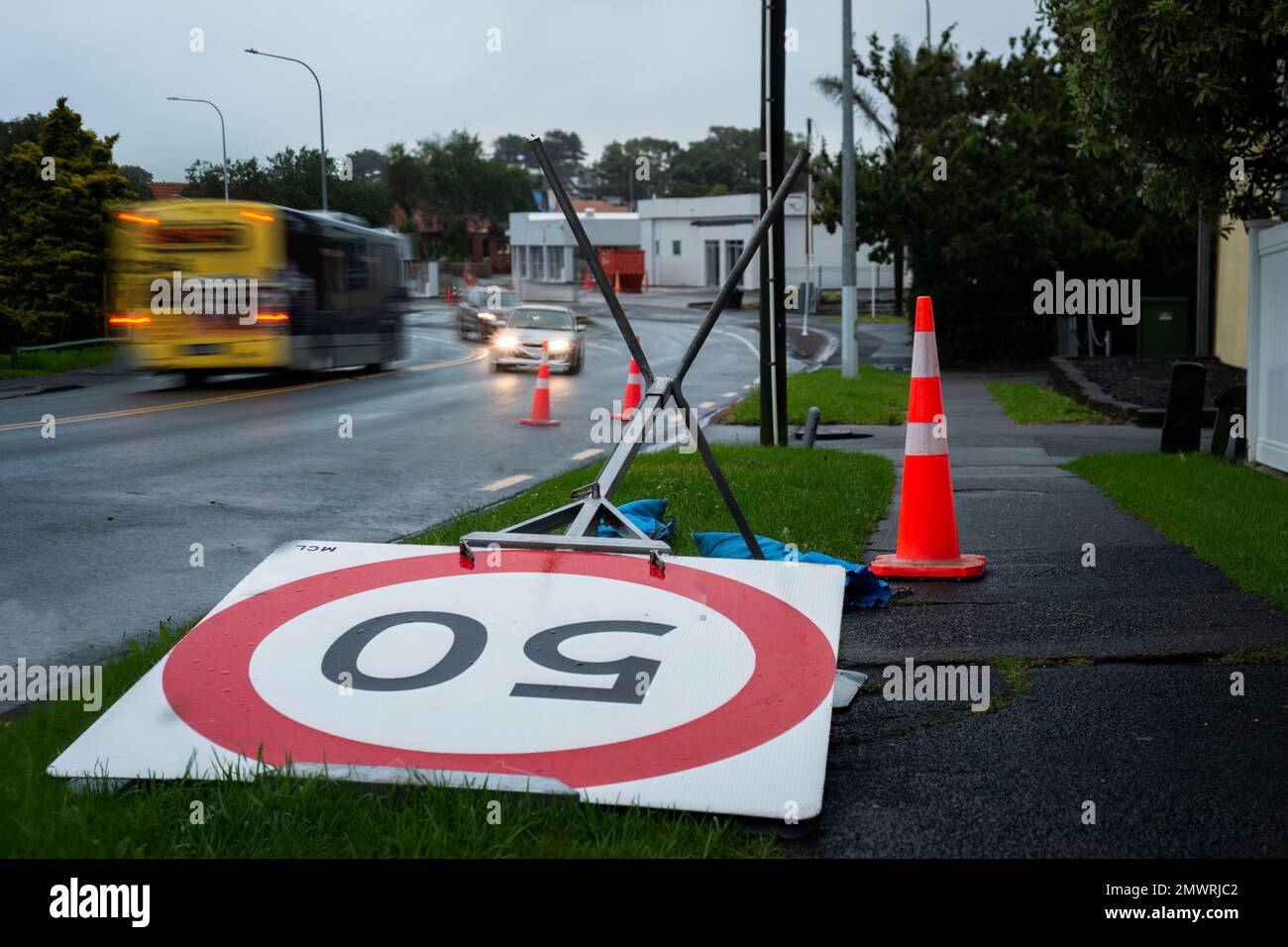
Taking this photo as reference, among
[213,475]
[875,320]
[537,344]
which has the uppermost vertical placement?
[875,320]

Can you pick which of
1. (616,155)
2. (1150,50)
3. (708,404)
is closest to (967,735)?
(1150,50)

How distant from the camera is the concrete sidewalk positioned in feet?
11.7

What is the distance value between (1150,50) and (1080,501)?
4006 mm

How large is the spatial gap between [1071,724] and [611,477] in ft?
5.60

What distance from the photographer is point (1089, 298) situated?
100 feet

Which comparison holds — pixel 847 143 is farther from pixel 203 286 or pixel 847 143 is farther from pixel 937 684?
pixel 937 684

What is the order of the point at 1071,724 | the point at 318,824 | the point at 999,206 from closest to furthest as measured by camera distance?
1. the point at 318,824
2. the point at 1071,724
3. the point at 999,206

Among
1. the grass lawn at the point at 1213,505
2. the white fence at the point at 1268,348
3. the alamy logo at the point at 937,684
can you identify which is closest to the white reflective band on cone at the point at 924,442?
the grass lawn at the point at 1213,505

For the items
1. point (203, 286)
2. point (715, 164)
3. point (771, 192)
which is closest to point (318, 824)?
point (771, 192)

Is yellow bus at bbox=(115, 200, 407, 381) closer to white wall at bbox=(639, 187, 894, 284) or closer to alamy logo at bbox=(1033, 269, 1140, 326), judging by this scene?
alamy logo at bbox=(1033, 269, 1140, 326)

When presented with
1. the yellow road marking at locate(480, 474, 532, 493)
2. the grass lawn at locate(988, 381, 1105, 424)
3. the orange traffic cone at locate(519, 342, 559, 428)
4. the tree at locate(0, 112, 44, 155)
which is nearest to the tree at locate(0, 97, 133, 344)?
the tree at locate(0, 112, 44, 155)

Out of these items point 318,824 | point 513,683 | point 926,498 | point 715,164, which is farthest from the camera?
point 715,164

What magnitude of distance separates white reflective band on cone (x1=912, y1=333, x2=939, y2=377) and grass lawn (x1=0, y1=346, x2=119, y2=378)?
21327 millimetres
